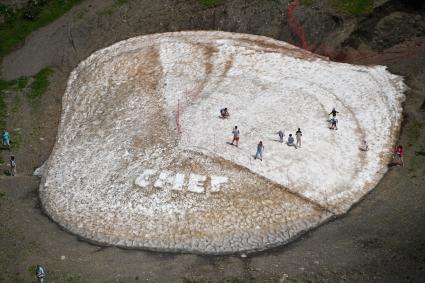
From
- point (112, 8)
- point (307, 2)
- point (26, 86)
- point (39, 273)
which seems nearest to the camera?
point (39, 273)

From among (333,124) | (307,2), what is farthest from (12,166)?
(307,2)

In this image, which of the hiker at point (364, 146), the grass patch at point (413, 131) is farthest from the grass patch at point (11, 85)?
the grass patch at point (413, 131)

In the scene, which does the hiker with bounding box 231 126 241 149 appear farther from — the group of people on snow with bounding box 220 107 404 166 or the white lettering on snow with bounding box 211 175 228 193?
the white lettering on snow with bounding box 211 175 228 193

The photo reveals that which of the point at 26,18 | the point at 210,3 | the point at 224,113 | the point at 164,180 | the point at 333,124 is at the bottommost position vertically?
the point at 164,180

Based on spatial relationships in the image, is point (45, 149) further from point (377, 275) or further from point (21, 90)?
point (377, 275)

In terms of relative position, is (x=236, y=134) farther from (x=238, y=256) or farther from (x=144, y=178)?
Answer: (x=238, y=256)

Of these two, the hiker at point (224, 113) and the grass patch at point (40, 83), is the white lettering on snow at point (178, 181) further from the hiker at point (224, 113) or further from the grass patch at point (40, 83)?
the grass patch at point (40, 83)

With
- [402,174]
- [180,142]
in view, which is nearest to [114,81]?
[180,142]
